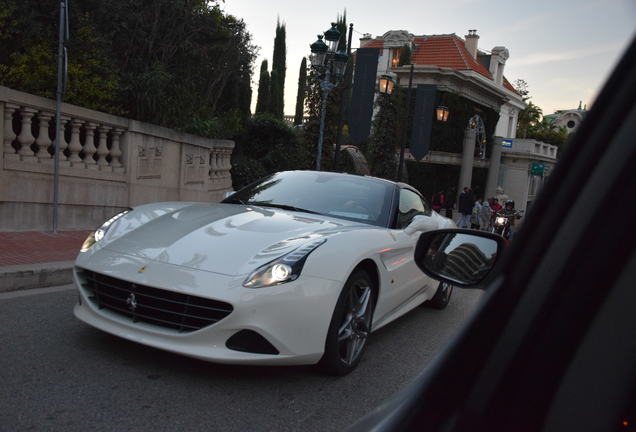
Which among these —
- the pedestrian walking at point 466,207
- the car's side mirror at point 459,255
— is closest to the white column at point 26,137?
the car's side mirror at point 459,255

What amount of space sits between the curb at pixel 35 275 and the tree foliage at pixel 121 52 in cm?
496

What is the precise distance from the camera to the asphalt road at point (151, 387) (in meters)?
2.92

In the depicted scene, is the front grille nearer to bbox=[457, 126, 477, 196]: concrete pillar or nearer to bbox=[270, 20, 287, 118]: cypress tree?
bbox=[457, 126, 477, 196]: concrete pillar

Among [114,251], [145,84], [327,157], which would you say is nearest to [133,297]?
[114,251]

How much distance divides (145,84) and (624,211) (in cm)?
1144

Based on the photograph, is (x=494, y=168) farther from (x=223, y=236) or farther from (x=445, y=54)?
(x=223, y=236)

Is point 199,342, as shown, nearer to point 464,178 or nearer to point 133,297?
point 133,297

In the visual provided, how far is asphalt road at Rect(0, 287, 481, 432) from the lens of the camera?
2.92 meters

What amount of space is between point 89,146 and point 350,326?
7255 millimetres

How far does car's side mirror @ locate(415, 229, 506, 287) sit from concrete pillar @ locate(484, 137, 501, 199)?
38.8 metres

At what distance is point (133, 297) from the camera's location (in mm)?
3471

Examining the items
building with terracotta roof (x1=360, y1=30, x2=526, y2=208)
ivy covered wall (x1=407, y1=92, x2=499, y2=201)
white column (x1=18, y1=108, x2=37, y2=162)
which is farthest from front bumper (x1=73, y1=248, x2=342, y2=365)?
ivy covered wall (x1=407, y1=92, x2=499, y2=201)

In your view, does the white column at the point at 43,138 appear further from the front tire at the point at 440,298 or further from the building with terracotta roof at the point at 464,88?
the building with terracotta roof at the point at 464,88

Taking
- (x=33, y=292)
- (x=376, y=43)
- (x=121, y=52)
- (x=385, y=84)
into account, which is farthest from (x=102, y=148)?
(x=376, y=43)
